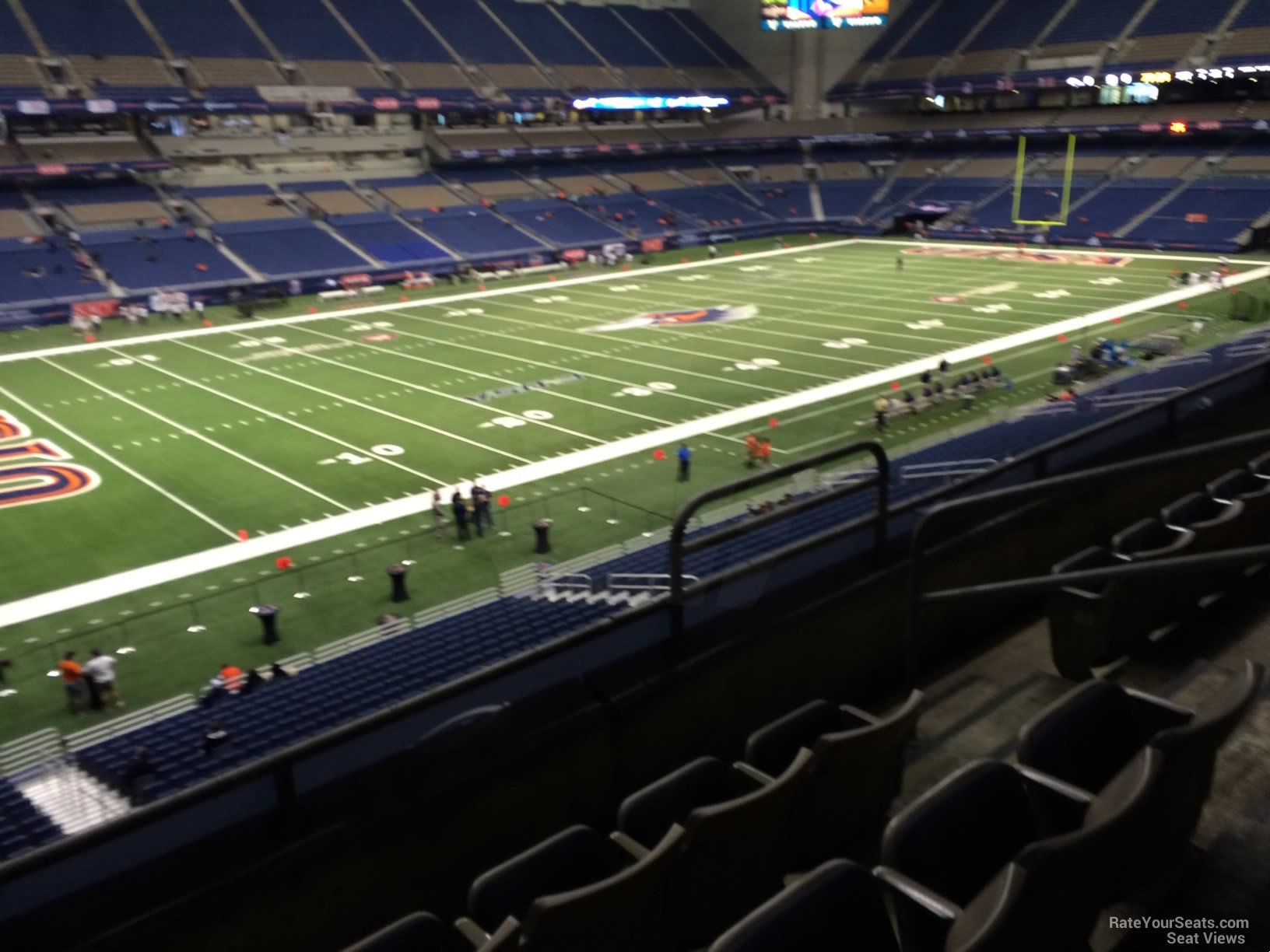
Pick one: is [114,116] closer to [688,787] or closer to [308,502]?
[308,502]

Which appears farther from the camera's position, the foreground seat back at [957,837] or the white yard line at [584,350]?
the white yard line at [584,350]

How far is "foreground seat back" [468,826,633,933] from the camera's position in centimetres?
391

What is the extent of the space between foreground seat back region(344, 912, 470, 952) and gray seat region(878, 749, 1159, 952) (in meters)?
1.58

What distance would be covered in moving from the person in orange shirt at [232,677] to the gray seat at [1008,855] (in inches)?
313

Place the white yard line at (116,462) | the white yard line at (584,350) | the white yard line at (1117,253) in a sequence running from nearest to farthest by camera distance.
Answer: the white yard line at (116,462)
the white yard line at (584,350)
the white yard line at (1117,253)

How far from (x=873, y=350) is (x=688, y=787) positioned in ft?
82.7

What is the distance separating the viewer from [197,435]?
22.6m

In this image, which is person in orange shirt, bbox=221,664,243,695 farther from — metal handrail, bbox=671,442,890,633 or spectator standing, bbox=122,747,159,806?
metal handrail, bbox=671,442,890,633

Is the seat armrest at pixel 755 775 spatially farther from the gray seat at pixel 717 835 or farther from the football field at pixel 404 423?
the football field at pixel 404 423

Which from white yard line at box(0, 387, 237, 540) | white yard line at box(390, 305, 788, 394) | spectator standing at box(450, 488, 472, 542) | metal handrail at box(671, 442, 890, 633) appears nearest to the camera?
metal handrail at box(671, 442, 890, 633)

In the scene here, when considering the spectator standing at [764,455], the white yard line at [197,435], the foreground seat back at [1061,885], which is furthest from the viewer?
the spectator standing at [764,455]

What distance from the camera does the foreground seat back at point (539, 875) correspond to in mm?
3908

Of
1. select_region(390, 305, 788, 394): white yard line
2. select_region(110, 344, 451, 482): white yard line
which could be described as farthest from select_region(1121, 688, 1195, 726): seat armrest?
select_region(390, 305, 788, 394): white yard line

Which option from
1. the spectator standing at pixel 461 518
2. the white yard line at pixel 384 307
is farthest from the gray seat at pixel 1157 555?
the white yard line at pixel 384 307
